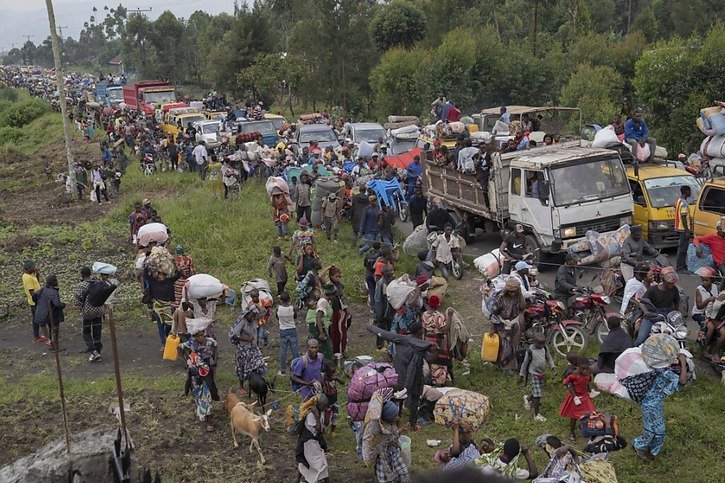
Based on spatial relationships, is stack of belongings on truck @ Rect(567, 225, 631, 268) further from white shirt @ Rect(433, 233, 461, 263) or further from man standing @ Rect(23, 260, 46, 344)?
man standing @ Rect(23, 260, 46, 344)

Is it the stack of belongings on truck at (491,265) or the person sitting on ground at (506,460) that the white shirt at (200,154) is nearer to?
the stack of belongings on truck at (491,265)

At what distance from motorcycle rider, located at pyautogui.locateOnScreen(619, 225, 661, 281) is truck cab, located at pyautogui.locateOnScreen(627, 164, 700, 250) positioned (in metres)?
2.63

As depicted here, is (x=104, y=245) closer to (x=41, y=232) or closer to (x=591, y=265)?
(x=41, y=232)

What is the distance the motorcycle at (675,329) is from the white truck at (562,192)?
13.2 feet

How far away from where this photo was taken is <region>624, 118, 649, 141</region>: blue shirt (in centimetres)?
1565

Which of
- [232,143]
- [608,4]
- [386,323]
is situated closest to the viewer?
[386,323]

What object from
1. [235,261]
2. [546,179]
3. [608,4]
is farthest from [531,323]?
[608,4]

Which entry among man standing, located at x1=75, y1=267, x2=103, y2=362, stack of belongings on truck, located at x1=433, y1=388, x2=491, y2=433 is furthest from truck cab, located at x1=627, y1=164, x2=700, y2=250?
man standing, located at x1=75, y1=267, x2=103, y2=362

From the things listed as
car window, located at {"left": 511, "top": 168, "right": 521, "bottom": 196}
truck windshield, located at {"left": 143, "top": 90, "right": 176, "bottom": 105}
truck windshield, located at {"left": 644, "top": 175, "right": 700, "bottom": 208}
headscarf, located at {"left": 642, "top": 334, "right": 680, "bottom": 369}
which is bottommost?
headscarf, located at {"left": 642, "top": 334, "right": 680, "bottom": 369}

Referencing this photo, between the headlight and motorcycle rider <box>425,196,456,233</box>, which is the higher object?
motorcycle rider <box>425,196,456,233</box>

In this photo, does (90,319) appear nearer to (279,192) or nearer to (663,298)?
(279,192)

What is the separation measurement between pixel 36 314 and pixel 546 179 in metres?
9.07

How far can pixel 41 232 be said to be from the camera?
19812 millimetres

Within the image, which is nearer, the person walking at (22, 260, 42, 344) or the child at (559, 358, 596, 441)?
the child at (559, 358, 596, 441)
